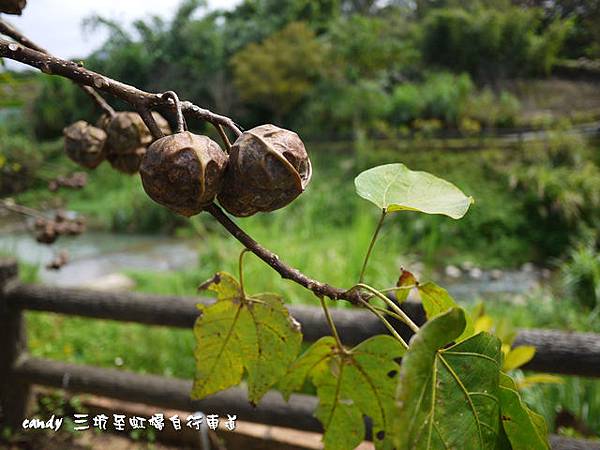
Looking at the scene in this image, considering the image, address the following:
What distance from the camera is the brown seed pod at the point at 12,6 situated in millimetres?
356

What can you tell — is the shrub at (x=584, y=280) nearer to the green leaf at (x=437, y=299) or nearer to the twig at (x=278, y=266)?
the green leaf at (x=437, y=299)

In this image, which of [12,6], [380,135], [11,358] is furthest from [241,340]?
[380,135]

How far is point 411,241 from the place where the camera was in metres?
5.33

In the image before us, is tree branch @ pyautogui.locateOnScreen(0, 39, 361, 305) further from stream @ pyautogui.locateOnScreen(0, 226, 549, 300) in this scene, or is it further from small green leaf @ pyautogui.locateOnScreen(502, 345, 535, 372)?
stream @ pyautogui.locateOnScreen(0, 226, 549, 300)

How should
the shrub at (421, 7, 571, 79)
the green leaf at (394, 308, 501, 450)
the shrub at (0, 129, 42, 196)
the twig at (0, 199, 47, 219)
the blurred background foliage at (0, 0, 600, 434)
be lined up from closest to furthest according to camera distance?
the green leaf at (394, 308, 501, 450), the twig at (0, 199, 47, 219), the shrub at (0, 129, 42, 196), the blurred background foliage at (0, 0, 600, 434), the shrub at (421, 7, 571, 79)

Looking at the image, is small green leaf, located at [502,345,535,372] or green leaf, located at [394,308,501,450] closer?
green leaf, located at [394,308,501,450]

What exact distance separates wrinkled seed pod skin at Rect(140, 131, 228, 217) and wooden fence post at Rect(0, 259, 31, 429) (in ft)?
5.80

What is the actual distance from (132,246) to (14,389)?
4406mm

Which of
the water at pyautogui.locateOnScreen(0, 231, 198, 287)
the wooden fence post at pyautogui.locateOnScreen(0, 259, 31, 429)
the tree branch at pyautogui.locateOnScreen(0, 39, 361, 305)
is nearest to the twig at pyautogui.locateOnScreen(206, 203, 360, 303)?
the tree branch at pyautogui.locateOnScreen(0, 39, 361, 305)

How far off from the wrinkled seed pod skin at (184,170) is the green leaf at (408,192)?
126 millimetres

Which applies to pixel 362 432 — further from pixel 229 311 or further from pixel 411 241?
pixel 411 241

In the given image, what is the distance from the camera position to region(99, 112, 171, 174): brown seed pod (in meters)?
0.44

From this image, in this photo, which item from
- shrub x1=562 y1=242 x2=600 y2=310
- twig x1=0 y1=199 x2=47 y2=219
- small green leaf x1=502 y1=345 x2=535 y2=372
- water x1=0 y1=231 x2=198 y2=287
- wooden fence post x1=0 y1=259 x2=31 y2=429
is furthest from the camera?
water x1=0 y1=231 x2=198 y2=287

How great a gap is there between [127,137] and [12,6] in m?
0.13
